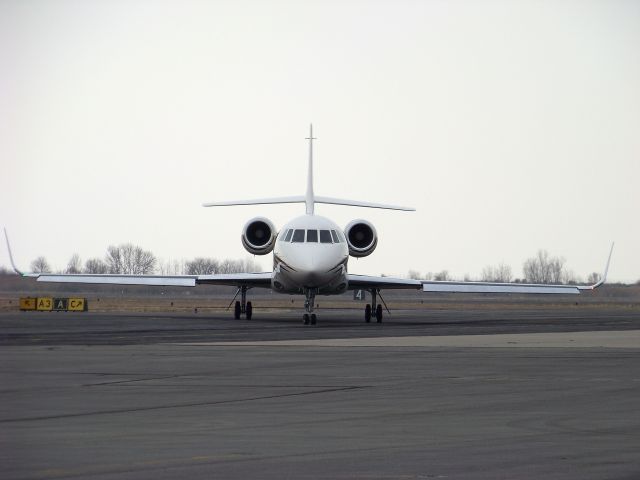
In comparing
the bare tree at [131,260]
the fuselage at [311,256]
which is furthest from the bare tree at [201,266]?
the fuselage at [311,256]

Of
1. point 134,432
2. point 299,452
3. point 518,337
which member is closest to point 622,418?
point 299,452

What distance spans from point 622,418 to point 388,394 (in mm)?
3164

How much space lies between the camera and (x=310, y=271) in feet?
125

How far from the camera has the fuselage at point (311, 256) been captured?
1507 inches

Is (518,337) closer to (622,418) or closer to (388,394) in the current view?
(388,394)

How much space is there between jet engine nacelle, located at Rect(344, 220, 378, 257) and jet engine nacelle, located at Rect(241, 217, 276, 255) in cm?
277

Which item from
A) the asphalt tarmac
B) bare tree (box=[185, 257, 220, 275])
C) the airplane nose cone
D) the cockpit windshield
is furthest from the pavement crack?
bare tree (box=[185, 257, 220, 275])

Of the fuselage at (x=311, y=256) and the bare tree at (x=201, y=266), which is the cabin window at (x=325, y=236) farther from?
the bare tree at (x=201, y=266)

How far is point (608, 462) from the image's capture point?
8695 millimetres

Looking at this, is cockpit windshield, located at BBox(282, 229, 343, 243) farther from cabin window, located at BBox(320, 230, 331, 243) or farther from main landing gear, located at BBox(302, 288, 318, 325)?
main landing gear, located at BBox(302, 288, 318, 325)

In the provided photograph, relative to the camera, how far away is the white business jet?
1517 inches

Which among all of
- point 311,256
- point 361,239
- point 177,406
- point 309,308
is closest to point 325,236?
point 311,256

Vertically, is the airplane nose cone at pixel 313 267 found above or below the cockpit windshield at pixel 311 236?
below

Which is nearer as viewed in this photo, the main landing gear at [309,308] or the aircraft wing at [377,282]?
the main landing gear at [309,308]
